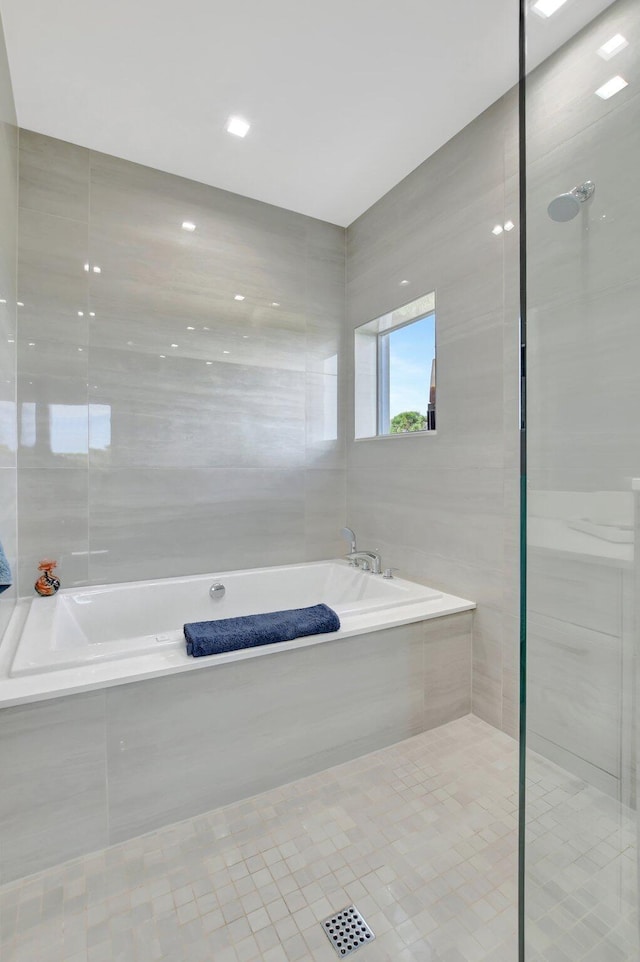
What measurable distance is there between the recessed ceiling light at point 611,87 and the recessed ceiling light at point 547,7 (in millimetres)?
225

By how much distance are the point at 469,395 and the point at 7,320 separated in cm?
203

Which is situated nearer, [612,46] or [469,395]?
[612,46]

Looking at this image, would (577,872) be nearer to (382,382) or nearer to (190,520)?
(190,520)

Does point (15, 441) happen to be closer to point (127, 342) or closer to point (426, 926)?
point (127, 342)

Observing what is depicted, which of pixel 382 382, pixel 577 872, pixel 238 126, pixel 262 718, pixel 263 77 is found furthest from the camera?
pixel 382 382

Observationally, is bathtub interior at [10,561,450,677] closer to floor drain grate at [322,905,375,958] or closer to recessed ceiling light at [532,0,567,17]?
floor drain grate at [322,905,375,958]

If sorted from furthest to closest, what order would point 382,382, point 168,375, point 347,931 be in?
point 382,382 < point 168,375 < point 347,931

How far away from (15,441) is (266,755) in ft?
5.68

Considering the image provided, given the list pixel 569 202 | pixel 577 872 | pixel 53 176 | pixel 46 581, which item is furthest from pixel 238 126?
pixel 577 872

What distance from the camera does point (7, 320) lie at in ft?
6.20

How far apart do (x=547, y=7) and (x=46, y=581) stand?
259cm

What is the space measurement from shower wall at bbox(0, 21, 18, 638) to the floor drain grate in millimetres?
1441

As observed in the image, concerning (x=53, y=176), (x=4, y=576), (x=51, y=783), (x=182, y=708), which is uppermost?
(x=53, y=176)

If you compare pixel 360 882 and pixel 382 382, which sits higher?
pixel 382 382
